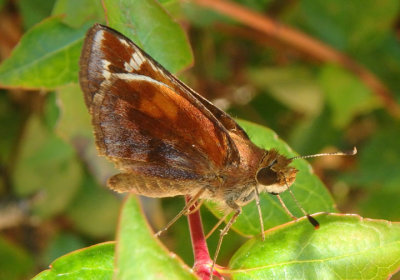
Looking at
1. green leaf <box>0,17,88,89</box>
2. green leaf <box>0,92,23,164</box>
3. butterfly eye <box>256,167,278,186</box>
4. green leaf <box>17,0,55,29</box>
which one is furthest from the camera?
green leaf <box>0,92,23,164</box>

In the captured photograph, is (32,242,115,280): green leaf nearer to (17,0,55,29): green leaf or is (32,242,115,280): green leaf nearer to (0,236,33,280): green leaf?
(17,0,55,29): green leaf

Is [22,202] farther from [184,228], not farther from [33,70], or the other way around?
[33,70]

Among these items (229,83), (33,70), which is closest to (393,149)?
(229,83)

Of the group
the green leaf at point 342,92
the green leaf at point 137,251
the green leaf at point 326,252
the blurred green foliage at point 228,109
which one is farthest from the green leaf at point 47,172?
the green leaf at point 137,251

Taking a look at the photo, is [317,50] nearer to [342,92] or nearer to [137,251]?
[342,92]

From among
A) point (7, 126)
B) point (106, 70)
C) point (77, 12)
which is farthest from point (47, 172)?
point (106, 70)

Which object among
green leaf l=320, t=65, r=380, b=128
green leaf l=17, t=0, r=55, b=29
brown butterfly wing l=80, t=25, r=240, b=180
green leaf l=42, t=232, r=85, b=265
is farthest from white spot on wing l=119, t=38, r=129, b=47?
green leaf l=42, t=232, r=85, b=265
